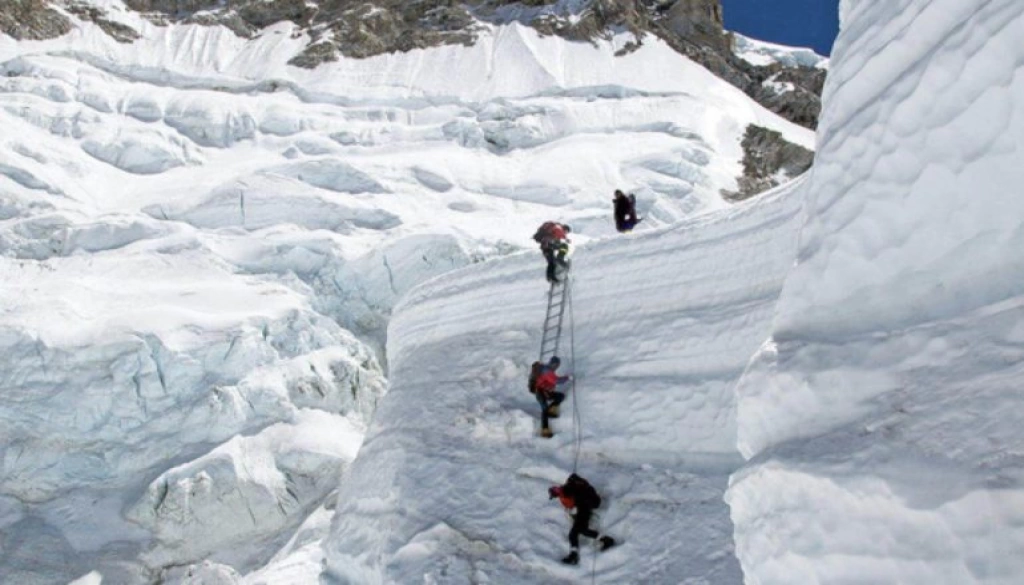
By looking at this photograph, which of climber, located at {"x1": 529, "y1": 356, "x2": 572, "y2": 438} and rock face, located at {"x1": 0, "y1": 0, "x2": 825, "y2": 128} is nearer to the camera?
climber, located at {"x1": 529, "y1": 356, "x2": 572, "y2": 438}

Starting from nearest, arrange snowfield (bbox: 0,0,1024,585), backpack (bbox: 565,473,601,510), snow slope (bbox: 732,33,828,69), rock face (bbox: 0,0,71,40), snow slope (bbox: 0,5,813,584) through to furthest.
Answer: snowfield (bbox: 0,0,1024,585) < backpack (bbox: 565,473,601,510) < snow slope (bbox: 0,5,813,584) < rock face (bbox: 0,0,71,40) < snow slope (bbox: 732,33,828,69)

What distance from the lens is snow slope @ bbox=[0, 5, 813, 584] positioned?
53.9 feet

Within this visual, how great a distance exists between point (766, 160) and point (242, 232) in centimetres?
2128

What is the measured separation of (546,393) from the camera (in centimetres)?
696

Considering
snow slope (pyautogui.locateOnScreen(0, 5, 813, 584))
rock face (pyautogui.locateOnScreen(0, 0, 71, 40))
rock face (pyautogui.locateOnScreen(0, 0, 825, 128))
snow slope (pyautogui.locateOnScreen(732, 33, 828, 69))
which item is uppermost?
snow slope (pyautogui.locateOnScreen(732, 33, 828, 69))

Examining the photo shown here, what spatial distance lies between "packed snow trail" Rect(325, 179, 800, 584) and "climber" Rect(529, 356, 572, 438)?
0.44 ft

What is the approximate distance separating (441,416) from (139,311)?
45.5 ft

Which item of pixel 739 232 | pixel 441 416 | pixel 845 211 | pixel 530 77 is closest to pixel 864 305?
Result: pixel 845 211

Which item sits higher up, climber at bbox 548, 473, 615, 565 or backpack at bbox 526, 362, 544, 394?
backpack at bbox 526, 362, 544, 394

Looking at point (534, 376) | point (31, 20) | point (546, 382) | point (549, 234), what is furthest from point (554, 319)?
point (31, 20)

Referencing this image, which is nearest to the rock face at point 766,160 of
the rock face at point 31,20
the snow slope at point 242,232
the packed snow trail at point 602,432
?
the snow slope at point 242,232

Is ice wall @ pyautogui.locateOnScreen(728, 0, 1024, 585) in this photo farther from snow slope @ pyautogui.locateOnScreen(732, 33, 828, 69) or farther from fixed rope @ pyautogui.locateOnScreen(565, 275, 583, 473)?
snow slope @ pyautogui.locateOnScreen(732, 33, 828, 69)

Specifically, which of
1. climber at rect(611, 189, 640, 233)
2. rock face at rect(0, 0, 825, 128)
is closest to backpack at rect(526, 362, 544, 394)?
climber at rect(611, 189, 640, 233)

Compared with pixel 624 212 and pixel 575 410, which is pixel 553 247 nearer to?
pixel 575 410
